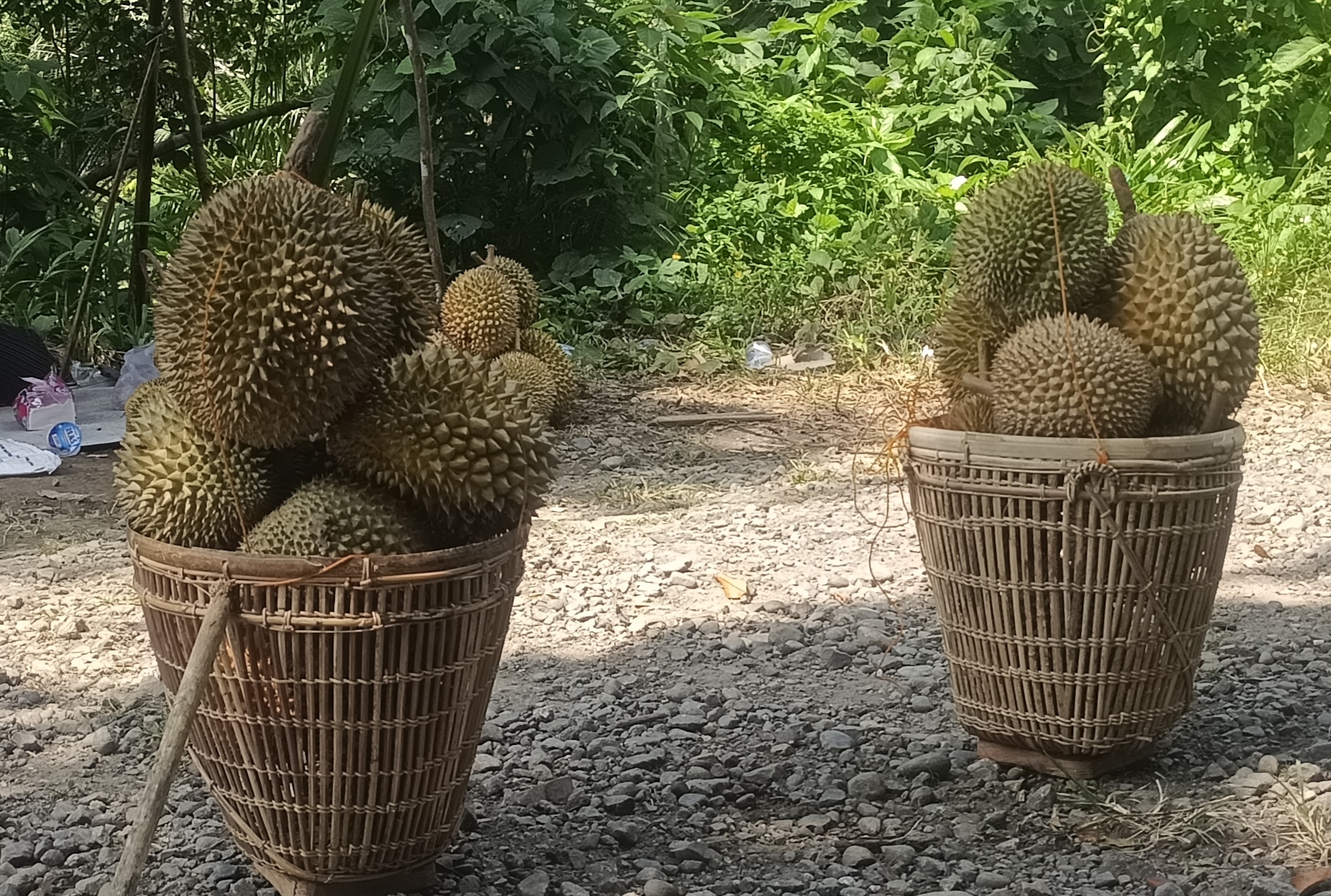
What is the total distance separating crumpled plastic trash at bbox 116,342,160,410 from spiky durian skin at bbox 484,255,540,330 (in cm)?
143

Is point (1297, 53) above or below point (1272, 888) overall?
above

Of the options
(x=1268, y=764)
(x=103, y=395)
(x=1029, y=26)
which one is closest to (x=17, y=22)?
(x=103, y=395)

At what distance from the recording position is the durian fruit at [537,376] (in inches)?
187

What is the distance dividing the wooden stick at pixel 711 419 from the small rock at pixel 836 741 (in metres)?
2.67

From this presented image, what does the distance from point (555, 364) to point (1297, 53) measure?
151 inches

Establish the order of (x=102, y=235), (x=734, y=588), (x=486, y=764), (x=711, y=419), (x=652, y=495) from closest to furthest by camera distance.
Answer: (x=486, y=764) < (x=734, y=588) < (x=652, y=495) < (x=711, y=419) < (x=102, y=235)

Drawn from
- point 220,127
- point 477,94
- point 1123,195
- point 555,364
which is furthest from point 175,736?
point 220,127

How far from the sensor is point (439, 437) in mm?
1780

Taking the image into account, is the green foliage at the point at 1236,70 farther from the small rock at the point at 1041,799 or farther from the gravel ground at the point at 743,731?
the small rock at the point at 1041,799

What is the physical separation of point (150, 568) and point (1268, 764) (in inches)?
72.9

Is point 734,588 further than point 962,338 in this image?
Yes

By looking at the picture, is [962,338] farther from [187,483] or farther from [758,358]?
[758,358]

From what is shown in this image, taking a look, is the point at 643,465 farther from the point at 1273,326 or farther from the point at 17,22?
the point at 17,22

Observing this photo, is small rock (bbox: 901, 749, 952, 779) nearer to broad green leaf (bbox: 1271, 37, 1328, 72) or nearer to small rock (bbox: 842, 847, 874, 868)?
small rock (bbox: 842, 847, 874, 868)
